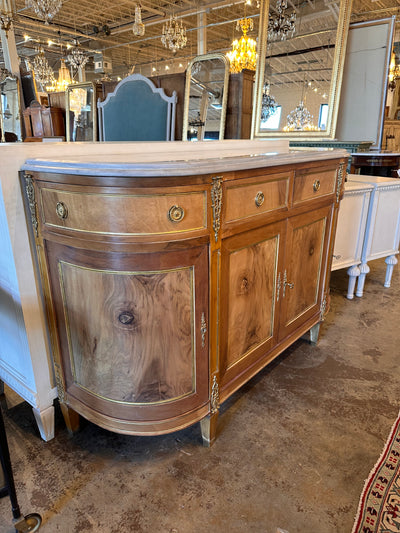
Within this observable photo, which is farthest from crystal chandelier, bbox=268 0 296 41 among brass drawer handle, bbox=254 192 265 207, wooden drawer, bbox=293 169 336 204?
brass drawer handle, bbox=254 192 265 207

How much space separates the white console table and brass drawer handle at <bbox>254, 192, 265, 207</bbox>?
4.07ft

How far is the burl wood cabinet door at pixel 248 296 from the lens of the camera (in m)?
1.21

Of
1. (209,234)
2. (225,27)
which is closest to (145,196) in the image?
(209,234)

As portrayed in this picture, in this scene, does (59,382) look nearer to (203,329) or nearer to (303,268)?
(203,329)

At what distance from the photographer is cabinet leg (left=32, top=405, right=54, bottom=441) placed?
1306mm

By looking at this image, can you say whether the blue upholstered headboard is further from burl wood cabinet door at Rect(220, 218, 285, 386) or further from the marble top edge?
the marble top edge

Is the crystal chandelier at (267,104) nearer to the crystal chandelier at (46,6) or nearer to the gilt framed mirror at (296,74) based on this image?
the gilt framed mirror at (296,74)

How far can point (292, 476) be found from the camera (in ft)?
3.95

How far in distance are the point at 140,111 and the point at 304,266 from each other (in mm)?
1870

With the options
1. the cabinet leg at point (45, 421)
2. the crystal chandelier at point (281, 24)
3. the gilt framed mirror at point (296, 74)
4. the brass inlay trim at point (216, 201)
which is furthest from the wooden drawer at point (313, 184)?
the crystal chandelier at point (281, 24)

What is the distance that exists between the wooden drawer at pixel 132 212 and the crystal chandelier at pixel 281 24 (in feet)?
10.8

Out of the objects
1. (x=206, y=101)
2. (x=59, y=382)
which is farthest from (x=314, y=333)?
(x=206, y=101)

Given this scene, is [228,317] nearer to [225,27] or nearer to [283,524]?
[283,524]

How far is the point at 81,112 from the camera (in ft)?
11.7
